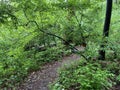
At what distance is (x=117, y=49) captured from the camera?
6.40 metres

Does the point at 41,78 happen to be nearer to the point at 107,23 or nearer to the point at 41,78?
the point at 41,78

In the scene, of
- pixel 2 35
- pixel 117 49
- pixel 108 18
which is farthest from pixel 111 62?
pixel 2 35

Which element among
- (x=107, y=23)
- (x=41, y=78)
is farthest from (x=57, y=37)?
(x=107, y=23)

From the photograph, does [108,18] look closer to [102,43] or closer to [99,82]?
[102,43]

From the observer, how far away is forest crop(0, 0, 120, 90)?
6.02m

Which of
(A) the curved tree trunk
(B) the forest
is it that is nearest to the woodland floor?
(B) the forest

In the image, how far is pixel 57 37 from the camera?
7336 millimetres

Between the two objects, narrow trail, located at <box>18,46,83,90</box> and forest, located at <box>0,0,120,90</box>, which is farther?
narrow trail, located at <box>18,46,83,90</box>

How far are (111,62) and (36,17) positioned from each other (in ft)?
10.2

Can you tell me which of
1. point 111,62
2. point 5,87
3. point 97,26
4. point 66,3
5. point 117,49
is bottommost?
point 5,87

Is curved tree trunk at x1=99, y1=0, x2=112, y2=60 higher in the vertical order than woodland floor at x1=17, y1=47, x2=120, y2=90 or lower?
higher

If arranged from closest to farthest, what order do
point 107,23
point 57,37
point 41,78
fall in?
point 107,23
point 41,78
point 57,37

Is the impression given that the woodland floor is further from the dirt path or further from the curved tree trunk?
the curved tree trunk

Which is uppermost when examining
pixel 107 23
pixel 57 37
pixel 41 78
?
pixel 107 23
